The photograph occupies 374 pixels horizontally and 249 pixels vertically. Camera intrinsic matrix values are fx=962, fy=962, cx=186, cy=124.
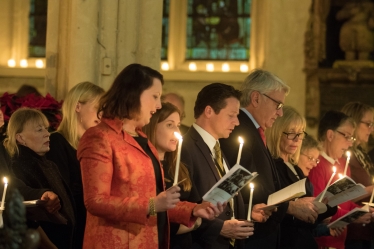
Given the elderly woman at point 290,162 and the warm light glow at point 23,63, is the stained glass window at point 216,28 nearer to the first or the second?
the warm light glow at point 23,63

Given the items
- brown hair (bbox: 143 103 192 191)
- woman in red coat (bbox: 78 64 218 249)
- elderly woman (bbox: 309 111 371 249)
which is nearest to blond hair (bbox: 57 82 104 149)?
brown hair (bbox: 143 103 192 191)

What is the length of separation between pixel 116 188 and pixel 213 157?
1043 millimetres

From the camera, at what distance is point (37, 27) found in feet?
38.4

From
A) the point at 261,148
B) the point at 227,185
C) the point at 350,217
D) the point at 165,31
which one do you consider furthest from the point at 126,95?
the point at 165,31

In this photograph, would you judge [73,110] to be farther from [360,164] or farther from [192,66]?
[192,66]

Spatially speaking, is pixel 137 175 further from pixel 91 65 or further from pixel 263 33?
pixel 263 33

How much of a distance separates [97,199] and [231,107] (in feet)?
4.33

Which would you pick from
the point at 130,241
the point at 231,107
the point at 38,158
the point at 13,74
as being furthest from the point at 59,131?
the point at 13,74

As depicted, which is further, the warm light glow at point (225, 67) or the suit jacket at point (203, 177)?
the warm light glow at point (225, 67)

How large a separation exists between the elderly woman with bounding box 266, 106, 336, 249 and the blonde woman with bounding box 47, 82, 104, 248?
1240 mm

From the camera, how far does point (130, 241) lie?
14.3 feet

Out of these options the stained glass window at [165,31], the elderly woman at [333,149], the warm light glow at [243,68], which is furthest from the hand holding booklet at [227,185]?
the stained glass window at [165,31]

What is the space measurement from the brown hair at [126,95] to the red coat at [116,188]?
48 mm

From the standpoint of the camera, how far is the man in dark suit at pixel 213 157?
16.7 feet
